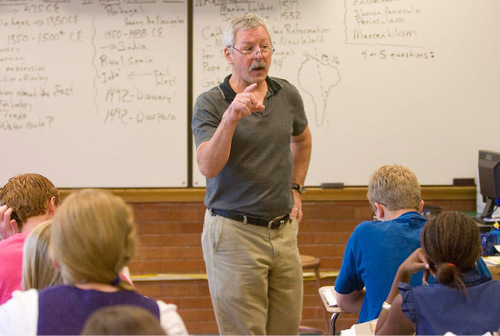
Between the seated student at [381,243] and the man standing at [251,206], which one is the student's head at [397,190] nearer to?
the seated student at [381,243]

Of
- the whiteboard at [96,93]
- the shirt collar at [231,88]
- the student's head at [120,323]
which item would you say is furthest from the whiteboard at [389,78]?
the student's head at [120,323]

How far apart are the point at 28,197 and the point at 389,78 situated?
2722 mm

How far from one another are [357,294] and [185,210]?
6.21ft

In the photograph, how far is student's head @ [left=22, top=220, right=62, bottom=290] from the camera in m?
1.77

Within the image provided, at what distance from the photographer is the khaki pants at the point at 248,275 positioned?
2.59m

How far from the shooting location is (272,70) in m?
4.46

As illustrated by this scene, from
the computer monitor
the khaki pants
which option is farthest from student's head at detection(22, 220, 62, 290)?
the computer monitor

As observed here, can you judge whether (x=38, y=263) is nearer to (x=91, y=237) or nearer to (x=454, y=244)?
(x=91, y=237)

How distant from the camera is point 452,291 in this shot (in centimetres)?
191

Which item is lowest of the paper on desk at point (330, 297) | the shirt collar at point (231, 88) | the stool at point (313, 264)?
the stool at point (313, 264)

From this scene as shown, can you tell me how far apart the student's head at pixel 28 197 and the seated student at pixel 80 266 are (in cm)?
102

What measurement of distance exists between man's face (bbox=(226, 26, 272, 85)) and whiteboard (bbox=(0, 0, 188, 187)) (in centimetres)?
178

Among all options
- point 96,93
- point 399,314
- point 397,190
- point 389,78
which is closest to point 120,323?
point 399,314

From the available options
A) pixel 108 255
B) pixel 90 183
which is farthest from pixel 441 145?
pixel 108 255
